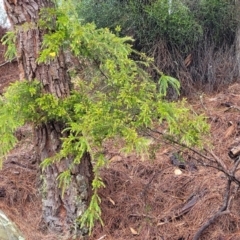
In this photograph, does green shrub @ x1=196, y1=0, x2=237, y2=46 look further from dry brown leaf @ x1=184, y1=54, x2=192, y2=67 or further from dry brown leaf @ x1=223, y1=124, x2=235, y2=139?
dry brown leaf @ x1=223, y1=124, x2=235, y2=139

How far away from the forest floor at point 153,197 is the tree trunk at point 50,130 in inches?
8.0

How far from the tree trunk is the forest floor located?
203mm

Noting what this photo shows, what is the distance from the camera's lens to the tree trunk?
3.13 m

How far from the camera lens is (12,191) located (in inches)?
159

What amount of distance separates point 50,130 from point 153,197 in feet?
3.52

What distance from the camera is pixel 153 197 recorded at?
3.76 meters

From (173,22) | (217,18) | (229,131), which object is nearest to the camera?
(229,131)

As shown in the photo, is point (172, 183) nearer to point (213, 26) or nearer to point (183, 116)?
point (183, 116)

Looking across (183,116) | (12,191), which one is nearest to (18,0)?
(183,116)

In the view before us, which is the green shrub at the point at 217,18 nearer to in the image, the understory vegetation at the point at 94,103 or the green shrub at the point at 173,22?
the green shrub at the point at 173,22

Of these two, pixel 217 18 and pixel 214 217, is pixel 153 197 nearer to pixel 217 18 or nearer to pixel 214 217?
pixel 214 217

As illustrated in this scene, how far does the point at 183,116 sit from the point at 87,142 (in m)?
0.63

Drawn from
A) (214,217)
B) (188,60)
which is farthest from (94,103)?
(188,60)

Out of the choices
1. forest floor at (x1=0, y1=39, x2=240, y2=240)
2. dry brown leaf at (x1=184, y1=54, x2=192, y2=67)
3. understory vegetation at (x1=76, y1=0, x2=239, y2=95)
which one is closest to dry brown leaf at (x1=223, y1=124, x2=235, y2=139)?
forest floor at (x1=0, y1=39, x2=240, y2=240)
